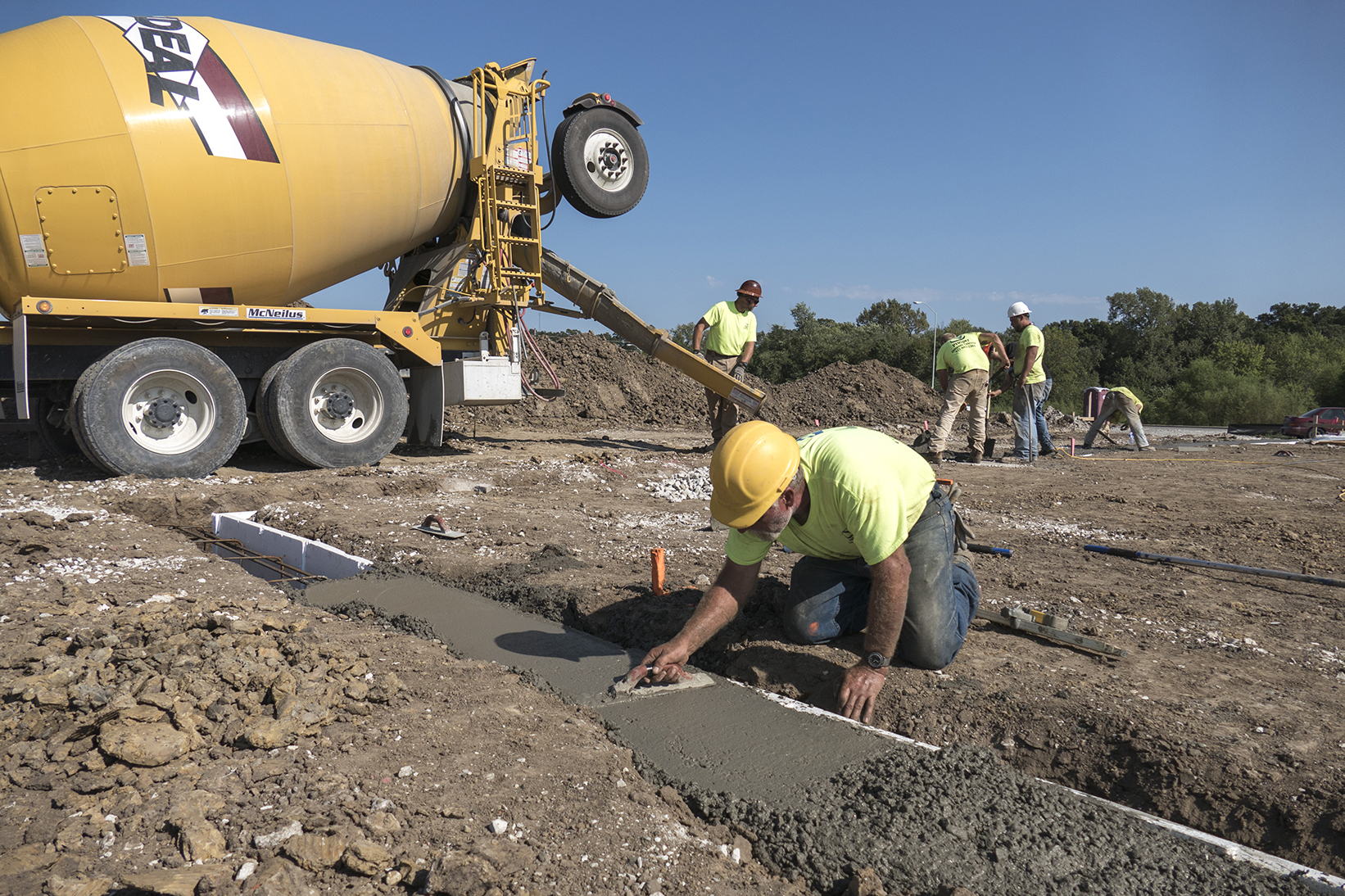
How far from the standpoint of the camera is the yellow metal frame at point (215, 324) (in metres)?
6.02

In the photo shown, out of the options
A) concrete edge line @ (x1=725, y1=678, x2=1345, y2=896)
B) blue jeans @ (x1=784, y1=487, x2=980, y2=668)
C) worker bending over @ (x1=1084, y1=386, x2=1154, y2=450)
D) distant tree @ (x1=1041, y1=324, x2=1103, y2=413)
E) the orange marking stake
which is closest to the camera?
concrete edge line @ (x1=725, y1=678, x2=1345, y2=896)

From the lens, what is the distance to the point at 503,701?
2.77 metres

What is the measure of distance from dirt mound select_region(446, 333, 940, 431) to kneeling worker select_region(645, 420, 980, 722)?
10.7 meters

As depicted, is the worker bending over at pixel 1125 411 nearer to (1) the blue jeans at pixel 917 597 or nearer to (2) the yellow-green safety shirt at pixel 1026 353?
(2) the yellow-green safety shirt at pixel 1026 353

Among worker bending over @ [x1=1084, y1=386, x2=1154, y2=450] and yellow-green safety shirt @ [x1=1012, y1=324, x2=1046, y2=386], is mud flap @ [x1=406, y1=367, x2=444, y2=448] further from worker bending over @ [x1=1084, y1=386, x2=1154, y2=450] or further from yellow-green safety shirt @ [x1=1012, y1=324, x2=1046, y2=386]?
worker bending over @ [x1=1084, y1=386, x2=1154, y2=450]

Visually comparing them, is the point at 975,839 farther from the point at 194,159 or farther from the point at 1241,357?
the point at 1241,357

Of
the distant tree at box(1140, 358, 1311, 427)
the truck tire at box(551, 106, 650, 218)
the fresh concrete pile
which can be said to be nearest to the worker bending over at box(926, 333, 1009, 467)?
the truck tire at box(551, 106, 650, 218)

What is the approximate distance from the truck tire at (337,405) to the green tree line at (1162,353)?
10.0m

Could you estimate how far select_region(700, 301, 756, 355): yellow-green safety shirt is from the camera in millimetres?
9664

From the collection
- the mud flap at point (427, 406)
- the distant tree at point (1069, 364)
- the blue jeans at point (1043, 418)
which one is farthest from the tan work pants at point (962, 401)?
the distant tree at point (1069, 364)

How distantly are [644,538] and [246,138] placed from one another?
4.47 meters

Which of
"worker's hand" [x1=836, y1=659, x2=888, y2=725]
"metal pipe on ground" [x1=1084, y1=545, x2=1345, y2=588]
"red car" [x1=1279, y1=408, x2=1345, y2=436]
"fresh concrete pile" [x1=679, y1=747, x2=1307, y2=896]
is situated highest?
"red car" [x1=1279, y1=408, x2=1345, y2=436]

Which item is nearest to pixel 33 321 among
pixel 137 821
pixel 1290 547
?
pixel 137 821

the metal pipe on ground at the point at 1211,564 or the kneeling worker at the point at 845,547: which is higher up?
the kneeling worker at the point at 845,547
